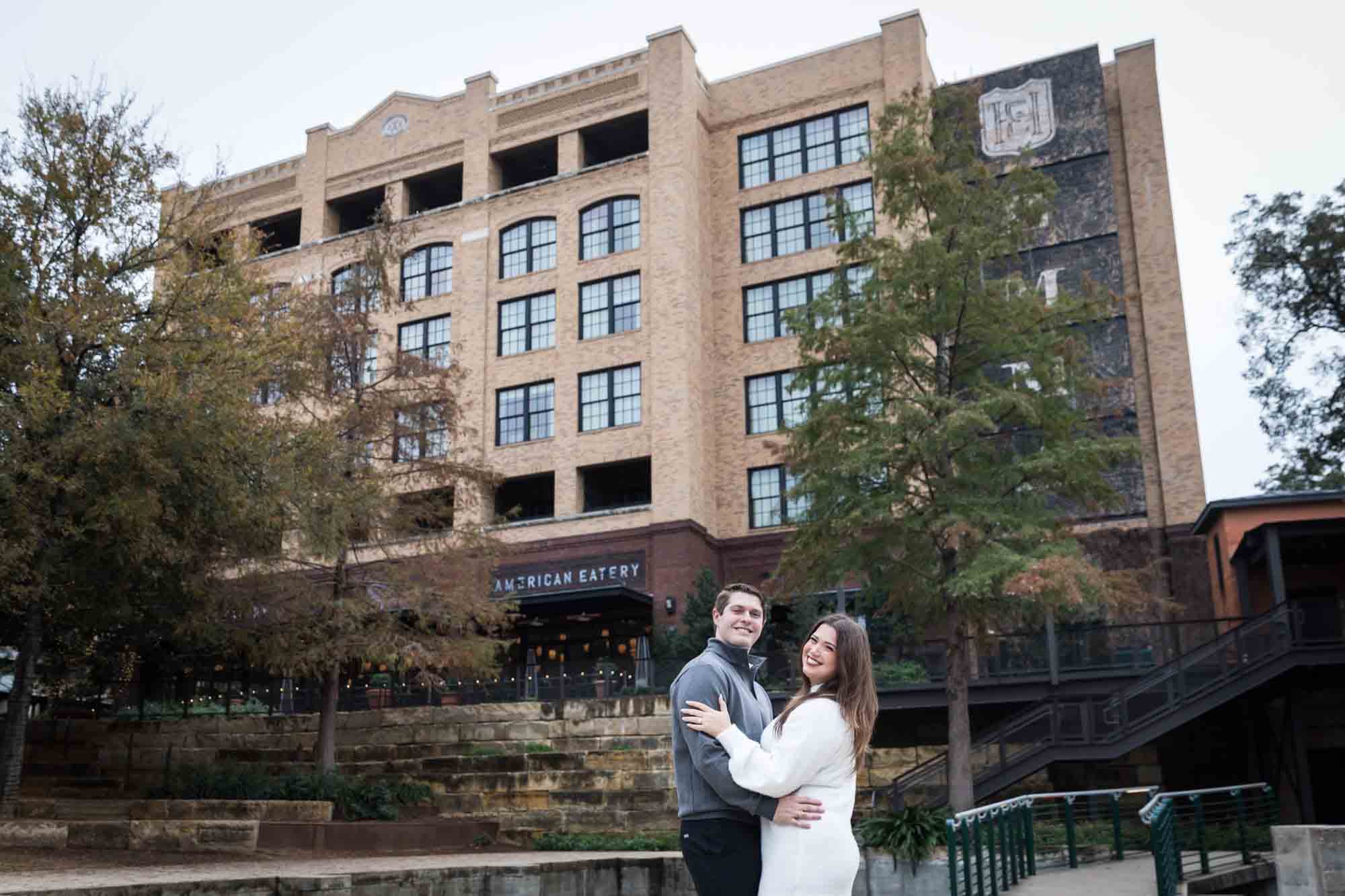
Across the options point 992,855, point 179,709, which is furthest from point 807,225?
point 992,855

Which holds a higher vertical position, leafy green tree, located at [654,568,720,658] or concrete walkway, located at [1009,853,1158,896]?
leafy green tree, located at [654,568,720,658]

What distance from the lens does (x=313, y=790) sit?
68.8ft

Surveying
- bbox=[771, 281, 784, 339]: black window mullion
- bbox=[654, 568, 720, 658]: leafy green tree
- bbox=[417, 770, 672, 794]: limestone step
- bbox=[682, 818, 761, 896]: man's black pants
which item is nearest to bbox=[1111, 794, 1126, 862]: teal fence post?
bbox=[417, 770, 672, 794]: limestone step

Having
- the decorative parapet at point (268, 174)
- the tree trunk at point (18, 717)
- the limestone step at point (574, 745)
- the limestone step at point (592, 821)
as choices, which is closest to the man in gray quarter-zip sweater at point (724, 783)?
the tree trunk at point (18, 717)

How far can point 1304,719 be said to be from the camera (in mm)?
23984

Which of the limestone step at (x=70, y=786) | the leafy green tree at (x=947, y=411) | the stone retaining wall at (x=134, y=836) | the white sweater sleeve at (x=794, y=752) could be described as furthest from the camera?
the limestone step at (x=70, y=786)

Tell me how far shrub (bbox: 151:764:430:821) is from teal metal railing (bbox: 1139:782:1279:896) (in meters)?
12.4

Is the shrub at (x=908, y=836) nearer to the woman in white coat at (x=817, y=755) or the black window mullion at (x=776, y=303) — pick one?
the woman in white coat at (x=817, y=755)

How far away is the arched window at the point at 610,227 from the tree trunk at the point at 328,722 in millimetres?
20168

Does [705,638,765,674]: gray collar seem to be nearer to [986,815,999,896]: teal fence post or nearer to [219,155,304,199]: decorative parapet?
[986,815,999,896]: teal fence post

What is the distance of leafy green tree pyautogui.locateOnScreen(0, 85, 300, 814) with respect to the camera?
652 inches

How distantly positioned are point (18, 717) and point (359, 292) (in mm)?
9975

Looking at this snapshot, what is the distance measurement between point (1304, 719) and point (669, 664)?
42.6 feet

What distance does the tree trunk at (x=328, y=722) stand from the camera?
22766 mm
